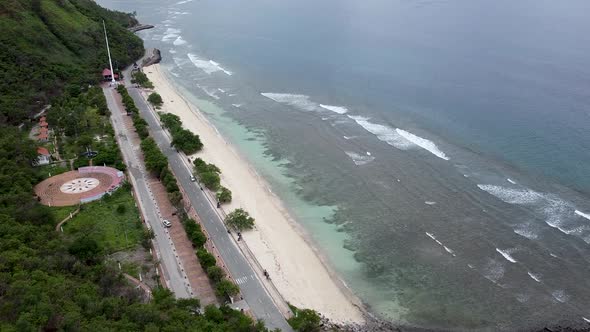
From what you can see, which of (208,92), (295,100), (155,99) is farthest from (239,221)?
(208,92)

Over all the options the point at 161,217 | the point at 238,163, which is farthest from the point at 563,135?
the point at 161,217

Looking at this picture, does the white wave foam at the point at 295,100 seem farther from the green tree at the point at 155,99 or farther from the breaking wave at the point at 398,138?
the green tree at the point at 155,99

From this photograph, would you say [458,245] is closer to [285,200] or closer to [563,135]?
[285,200]

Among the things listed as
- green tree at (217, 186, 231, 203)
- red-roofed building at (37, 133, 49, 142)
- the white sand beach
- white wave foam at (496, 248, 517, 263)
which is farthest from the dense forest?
white wave foam at (496, 248, 517, 263)

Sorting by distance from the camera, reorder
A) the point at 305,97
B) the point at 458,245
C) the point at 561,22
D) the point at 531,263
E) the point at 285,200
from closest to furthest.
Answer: the point at 531,263
the point at 458,245
the point at 285,200
the point at 305,97
the point at 561,22

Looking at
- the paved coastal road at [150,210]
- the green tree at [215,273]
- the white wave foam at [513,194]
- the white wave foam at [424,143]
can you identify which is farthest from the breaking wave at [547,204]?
the paved coastal road at [150,210]

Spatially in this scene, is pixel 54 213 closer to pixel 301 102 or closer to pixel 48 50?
pixel 301 102

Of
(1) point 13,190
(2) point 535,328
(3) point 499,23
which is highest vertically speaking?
(3) point 499,23
